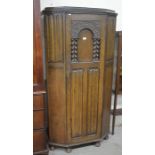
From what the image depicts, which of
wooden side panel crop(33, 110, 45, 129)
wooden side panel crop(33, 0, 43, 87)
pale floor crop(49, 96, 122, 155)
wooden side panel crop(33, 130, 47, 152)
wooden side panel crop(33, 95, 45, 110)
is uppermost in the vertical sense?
wooden side panel crop(33, 0, 43, 87)

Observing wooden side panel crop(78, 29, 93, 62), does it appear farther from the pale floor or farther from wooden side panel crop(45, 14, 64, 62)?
the pale floor

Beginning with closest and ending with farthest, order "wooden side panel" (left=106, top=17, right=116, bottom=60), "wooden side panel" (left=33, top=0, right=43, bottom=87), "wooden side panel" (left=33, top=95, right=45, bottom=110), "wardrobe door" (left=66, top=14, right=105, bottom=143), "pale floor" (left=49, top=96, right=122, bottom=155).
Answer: "wooden side panel" (left=33, top=0, right=43, bottom=87) < "wooden side panel" (left=33, top=95, right=45, bottom=110) < "wardrobe door" (left=66, top=14, right=105, bottom=143) < "wooden side panel" (left=106, top=17, right=116, bottom=60) < "pale floor" (left=49, top=96, right=122, bottom=155)

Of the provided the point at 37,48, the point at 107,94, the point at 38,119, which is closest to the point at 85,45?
the point at 37,48

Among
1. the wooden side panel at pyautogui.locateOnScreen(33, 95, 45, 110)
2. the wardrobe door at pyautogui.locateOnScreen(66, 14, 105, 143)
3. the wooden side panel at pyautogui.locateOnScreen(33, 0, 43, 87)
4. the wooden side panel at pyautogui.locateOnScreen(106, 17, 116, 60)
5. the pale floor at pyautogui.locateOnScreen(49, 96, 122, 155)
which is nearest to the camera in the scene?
the wooden side panel at pyautogui.locateOnScreen(33, 0, 43, 87)

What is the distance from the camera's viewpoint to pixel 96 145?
2539mm

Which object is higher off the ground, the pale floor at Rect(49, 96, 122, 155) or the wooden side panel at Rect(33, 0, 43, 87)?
the wooden side panel at Rect(33, 0, 43, 87)

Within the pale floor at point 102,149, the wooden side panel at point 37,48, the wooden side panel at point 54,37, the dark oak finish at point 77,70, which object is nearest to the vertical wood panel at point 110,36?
the dark oak finish at point 77,70

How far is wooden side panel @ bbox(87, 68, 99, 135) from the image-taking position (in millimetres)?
2318

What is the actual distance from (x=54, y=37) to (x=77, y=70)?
396mm

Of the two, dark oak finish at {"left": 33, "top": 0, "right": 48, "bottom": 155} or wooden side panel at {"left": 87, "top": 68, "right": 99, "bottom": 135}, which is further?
wooden side panel at {"left": 87, "top": 68, "right": 99, "bottom": 135}

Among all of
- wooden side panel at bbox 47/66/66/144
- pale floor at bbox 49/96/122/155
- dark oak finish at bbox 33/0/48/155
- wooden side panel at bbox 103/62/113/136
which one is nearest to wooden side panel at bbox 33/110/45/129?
dark oak finish at bbox 33/0/48/155
